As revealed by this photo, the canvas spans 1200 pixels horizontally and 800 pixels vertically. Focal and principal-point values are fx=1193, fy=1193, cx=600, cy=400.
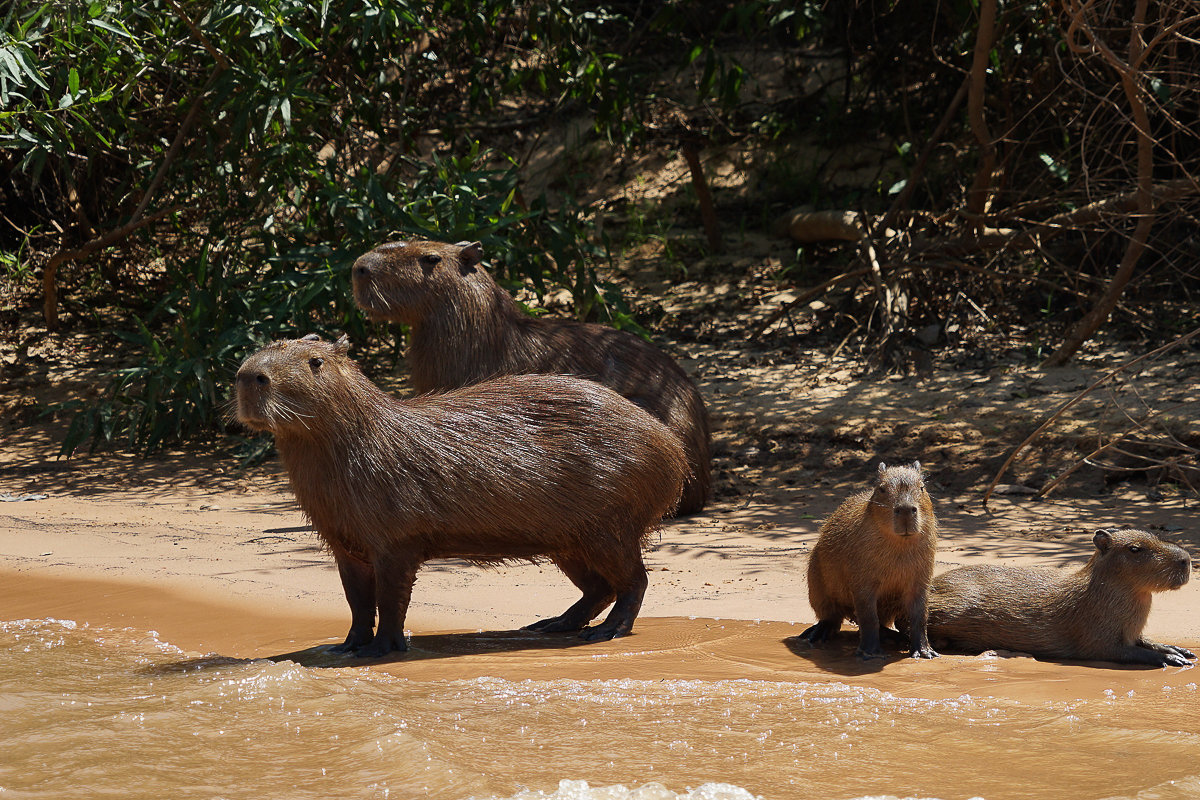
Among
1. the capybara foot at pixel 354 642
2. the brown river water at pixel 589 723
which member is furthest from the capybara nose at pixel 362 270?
the capybara foot at pixel 354 642

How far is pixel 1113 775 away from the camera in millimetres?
3008

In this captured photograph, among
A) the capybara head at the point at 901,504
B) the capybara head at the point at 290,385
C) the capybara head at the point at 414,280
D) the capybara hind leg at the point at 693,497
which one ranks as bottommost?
the capybara hind leg at the point at 693,497

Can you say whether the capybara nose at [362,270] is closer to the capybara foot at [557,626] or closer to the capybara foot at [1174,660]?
the capybara foot at [557,626]

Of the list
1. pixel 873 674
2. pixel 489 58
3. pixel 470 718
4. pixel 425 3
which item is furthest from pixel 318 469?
pixel 489 58

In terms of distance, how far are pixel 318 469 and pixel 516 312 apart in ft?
7.19

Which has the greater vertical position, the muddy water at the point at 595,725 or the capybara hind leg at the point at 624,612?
the capybara hind leg at the point at 624,612

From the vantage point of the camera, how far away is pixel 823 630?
4355 millimetres

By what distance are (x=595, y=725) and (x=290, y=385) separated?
1515mm

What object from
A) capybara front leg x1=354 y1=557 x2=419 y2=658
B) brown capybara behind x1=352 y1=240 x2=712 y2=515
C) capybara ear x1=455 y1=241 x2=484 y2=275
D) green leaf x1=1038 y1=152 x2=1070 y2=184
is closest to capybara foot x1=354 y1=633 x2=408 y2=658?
capybara front leg x1=354 y1=557 x2=419 y2=658

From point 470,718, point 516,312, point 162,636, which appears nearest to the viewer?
point 470,718

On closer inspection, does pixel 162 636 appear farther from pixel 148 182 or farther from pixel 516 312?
pixel 148 182

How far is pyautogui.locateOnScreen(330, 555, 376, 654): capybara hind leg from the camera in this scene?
4180 mm

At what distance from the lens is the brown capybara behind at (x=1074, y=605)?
4051 mm

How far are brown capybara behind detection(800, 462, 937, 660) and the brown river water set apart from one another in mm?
155
